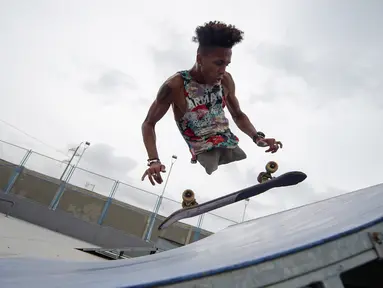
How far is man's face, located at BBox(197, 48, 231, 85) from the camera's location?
8.84 ft

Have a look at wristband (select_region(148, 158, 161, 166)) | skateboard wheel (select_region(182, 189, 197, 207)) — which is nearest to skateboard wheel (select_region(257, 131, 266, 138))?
skateboard wheel (select_region(182, 189, 197, 207))

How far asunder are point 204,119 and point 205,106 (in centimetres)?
14

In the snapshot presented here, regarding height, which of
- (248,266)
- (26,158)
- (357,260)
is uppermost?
(26,158)

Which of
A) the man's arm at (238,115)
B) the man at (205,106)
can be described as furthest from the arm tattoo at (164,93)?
the man's arm at (238,115)

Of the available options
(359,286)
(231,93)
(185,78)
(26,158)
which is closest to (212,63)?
(185,78)

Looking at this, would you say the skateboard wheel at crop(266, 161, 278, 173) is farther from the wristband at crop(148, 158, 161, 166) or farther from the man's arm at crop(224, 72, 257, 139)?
the wristband at crop(148, 158, 161, 166)

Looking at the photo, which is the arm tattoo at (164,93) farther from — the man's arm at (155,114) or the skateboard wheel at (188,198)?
the skateboard wheel at (188,198)

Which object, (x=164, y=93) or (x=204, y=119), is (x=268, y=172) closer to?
(x=204, y=119)

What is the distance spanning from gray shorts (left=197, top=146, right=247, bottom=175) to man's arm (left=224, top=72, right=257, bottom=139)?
0.30m

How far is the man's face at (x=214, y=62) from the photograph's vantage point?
8.84 feet

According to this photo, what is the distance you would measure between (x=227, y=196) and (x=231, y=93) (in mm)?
1193

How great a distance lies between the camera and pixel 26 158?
16.7 metres

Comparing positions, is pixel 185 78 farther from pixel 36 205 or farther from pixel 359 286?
pixel 36 205

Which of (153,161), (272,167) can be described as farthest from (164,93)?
(272,167)
